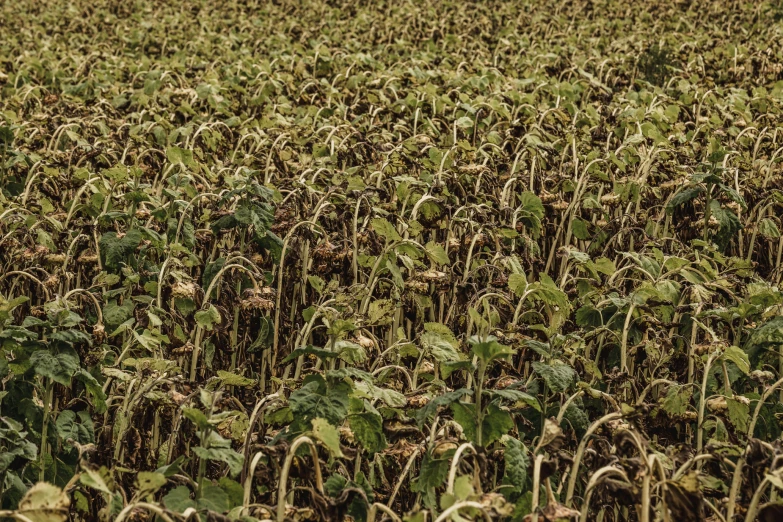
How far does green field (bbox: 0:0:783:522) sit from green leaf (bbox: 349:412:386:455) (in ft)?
0.10

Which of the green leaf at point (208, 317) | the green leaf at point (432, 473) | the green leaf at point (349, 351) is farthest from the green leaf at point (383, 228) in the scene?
the green leaf at point (432, 473)

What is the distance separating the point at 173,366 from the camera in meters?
3.04

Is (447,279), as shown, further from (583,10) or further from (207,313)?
(583,10)

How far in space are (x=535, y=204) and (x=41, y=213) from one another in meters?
2.12

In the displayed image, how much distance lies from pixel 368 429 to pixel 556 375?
539 millimetres

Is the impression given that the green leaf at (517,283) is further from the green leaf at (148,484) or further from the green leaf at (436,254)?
the green leaf at (148,484)

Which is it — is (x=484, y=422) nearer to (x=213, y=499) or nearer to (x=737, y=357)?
(x=213, y=499)

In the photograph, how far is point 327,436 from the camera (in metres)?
2.26

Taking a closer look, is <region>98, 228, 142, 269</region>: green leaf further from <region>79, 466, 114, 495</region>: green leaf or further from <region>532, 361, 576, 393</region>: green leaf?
<region>532, 361, 576, 393</region>: green leaf

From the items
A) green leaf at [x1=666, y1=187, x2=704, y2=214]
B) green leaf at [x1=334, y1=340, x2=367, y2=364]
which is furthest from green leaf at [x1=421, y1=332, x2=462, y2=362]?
green leaf at [x1=666, y1=187, x2=704, y2=214]

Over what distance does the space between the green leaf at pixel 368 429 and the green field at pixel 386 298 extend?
0.10ft

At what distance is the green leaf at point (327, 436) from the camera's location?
7.36 ft

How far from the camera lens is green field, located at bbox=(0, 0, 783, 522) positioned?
96.6 inches

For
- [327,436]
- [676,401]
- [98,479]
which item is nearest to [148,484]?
[98,479]
